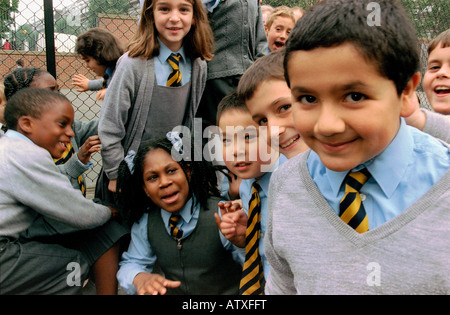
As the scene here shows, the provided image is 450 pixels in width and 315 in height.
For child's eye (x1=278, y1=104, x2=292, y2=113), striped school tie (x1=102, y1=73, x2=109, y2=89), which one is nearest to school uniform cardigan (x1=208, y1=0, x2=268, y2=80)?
child's eye (x1=278, y1=104, x2=292, y2=113)

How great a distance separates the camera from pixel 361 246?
0.90 meters

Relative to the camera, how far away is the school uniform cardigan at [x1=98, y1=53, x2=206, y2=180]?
225 centimetres

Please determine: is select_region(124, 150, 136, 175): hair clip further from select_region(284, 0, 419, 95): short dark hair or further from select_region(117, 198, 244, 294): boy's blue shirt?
select_region(284, 0, 419, 95): short dark hair

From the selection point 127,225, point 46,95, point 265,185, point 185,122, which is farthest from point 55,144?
point 265,185

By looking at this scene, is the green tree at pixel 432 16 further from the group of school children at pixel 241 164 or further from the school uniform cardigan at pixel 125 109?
the school uniform cardigan at pixel 125 109

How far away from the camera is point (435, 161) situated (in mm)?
923

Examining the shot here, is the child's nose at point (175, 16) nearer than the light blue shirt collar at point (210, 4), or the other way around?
the child's nose at point (175, 16)

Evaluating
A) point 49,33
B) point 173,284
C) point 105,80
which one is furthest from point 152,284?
point 49,33

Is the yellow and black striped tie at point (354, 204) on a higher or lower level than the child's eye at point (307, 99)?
lower

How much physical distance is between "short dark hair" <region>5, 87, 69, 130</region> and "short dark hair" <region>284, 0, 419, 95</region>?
171 centimetres

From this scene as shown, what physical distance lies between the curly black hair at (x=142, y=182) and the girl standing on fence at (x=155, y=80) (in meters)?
0.16

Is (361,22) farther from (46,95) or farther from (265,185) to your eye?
(46,95)

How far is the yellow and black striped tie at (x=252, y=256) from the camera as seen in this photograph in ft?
5.32

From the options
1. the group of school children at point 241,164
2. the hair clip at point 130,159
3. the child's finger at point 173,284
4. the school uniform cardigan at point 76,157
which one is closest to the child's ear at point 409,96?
the group of school children at point 241,164
